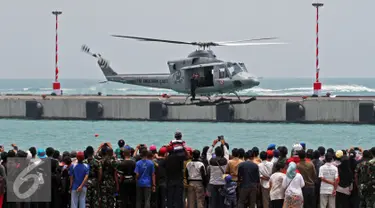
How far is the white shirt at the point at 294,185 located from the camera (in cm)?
1881

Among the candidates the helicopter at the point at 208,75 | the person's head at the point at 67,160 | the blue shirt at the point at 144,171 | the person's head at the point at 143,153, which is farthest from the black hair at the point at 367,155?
the helicopter at the point at 208,75

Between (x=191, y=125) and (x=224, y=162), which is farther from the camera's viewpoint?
(x=191, y=125)

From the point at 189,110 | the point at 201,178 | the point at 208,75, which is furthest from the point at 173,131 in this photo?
Result: the point at 201,178

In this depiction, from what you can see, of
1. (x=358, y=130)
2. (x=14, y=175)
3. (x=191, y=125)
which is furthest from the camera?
(x=191, y=125)

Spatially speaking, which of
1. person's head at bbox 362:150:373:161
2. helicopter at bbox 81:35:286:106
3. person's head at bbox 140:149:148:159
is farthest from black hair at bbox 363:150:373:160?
helicopter at bbox 81:35:286:106

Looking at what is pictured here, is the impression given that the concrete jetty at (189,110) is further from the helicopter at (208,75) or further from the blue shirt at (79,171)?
the blue shirt at (79,171)

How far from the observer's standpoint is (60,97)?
72750 mm

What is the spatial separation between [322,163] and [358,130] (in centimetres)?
4644

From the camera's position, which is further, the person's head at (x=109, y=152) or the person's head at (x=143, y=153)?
the person's head at (x=143, y=153)

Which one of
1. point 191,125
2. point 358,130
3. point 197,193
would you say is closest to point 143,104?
point 191,125

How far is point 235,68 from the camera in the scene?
40.5m

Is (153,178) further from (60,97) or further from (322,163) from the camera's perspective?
(60,97)

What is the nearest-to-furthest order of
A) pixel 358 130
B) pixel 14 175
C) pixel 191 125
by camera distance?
pixel 14 175
pixel 358 130
pixel 191 125

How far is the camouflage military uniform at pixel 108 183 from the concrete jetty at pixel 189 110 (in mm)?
45363
